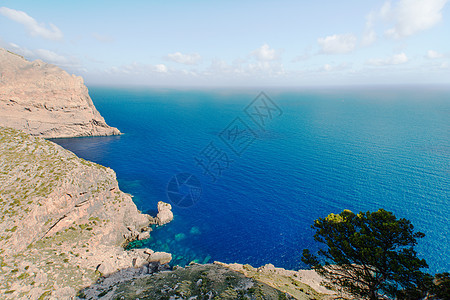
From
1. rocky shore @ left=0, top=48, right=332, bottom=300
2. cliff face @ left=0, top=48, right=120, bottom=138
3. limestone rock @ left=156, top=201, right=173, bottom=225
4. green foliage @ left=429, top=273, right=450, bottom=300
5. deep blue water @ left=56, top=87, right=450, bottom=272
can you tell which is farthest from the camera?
cliff face @ left=0, top=48, right=120, bottom=138

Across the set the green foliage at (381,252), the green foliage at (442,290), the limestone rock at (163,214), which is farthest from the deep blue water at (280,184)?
the green foliage at (442,290)

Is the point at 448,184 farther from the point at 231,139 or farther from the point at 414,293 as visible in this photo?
the point at 231,139

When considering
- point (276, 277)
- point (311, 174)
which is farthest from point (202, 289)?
point (311, 174)

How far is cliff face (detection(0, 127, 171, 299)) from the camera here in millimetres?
31656

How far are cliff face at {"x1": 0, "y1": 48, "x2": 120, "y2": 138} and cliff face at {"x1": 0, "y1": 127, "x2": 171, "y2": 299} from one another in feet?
218

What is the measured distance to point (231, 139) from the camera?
124062mm

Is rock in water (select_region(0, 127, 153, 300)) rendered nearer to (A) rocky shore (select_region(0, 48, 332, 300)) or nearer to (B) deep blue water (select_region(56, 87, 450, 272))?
(A) rocky shore (select_region(0, 48, 332, 300))

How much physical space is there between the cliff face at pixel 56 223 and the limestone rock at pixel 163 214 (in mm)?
3610

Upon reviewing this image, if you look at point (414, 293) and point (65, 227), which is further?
point (65, 227)

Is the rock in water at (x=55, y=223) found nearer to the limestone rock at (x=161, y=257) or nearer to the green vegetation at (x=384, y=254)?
the limestone rock at (x=161, y=257)

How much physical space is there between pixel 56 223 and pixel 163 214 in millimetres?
21048

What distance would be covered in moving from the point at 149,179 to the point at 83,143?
54887 millimetres

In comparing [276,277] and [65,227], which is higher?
[276,277]

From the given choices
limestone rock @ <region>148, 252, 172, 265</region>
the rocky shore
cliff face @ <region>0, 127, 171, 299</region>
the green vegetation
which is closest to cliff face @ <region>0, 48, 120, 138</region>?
cliff face @ <region>0, 127, 171, 299</region>
